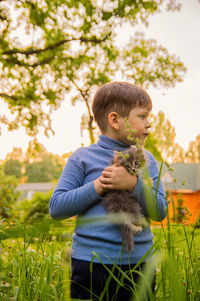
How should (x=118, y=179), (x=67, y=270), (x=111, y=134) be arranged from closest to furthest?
(x=67, y=270) → (x=118, y=179) → (x=111, y=134)

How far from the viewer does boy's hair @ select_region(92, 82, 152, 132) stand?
1831 millimetres

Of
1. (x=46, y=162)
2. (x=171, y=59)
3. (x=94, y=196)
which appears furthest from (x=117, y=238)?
(x=46, y=162)

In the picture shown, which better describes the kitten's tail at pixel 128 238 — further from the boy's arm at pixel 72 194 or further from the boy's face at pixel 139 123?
the boy's face at pixel 139 123

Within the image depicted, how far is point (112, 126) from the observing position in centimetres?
185

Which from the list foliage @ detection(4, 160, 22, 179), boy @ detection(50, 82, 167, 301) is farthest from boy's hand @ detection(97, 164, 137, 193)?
foliage @ detection(4, 160, 22, 179)

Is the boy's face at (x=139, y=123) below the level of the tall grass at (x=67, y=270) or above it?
above

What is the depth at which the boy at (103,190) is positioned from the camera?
1573mm

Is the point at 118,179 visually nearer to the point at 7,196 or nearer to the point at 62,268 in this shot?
the point at 62,268

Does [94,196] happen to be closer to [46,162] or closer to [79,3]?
[79,3]

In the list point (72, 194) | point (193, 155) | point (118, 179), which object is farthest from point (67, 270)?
point (193, 155)

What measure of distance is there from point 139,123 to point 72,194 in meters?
0.60

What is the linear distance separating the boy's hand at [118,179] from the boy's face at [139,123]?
1.00 ft

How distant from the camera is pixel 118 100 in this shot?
73.3 inches

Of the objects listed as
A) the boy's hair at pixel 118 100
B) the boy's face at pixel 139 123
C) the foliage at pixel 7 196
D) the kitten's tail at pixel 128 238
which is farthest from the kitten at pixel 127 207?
the foliage at pixel 7 196
